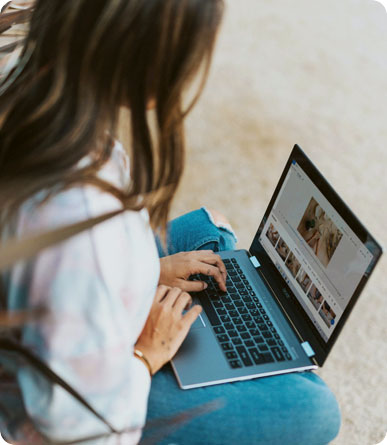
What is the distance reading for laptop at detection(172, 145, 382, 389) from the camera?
0.88m

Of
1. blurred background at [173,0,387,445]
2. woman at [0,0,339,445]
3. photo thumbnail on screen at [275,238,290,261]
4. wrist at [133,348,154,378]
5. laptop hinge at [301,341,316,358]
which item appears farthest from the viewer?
blurred background at [173,0,387,445]

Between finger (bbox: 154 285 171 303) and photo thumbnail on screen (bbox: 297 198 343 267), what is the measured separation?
0.87 ft

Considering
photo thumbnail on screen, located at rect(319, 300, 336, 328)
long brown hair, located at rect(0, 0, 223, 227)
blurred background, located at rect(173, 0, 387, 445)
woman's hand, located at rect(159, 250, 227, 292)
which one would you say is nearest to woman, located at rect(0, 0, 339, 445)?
long brown hair, located at rect(0, 0, 223, 227)

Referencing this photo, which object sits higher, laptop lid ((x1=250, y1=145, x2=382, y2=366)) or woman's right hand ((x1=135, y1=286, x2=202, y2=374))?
laptop lid ((x1=250, y1=145, x2=382, y2=366))

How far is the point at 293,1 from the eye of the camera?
3.02 metres

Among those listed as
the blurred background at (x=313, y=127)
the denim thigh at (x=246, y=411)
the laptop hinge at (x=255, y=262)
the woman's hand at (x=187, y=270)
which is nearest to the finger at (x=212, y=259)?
the woman's hand at (x=187, y=270)

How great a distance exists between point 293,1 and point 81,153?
269 centimetres

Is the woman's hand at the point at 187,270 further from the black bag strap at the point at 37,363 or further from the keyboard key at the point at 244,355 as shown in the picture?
the black bag strap at the point at 37,363

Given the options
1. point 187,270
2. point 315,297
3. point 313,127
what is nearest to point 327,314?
point 315,297

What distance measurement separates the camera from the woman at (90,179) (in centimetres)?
64

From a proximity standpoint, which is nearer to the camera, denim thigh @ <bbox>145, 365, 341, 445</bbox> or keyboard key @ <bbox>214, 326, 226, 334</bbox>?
denim thigh @ <bbox>145, 365, 341, 445</bbox>

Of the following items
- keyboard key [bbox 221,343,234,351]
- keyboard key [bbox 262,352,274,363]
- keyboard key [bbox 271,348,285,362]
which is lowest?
keyboard key [bbox 221,343,234,351]

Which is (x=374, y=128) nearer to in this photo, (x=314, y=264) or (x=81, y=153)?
(x=314, y=264)

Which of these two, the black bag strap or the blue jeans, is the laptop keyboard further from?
the black bag strap
